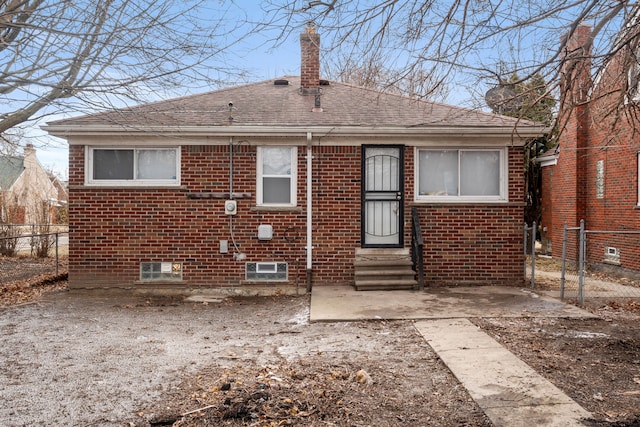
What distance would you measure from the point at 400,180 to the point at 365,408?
6.10 m

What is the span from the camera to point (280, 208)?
9188mm

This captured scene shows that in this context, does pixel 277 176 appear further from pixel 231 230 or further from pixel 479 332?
pixel 479 332

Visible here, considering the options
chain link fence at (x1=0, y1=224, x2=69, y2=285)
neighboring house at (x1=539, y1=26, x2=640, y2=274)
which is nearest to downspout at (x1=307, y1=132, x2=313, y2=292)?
neighboring house at (x1=539, y1=26, x2=640, y2=274)

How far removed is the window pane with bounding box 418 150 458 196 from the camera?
370 inches

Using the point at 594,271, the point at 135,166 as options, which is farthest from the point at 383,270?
the point at 594,271

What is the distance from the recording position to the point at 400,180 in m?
9.33

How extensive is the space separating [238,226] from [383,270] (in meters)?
2.89

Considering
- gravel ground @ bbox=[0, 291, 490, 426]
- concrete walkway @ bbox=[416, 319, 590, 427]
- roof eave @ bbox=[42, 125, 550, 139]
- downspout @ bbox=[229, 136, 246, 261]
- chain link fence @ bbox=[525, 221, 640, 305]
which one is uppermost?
roof eave @ bbox=[42, 125, 550, 139]

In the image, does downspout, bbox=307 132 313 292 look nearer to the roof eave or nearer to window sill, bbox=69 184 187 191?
the roof eave

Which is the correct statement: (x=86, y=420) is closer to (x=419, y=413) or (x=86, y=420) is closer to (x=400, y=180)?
(x=419, y=413)

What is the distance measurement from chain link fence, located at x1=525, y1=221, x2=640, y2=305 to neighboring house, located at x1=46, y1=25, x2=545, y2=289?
3.84 ft

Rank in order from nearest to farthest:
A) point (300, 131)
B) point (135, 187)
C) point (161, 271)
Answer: point (300, 131) < point (135, 187) < point (161, 271)

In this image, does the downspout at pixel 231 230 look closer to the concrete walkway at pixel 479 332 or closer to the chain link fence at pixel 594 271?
the concrete walkway at pixel 479 332

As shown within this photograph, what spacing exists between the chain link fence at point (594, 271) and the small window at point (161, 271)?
258 inches
